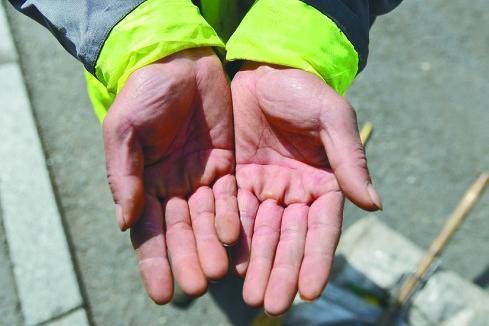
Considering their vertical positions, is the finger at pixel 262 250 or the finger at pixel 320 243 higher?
the finger at pixel 320 243

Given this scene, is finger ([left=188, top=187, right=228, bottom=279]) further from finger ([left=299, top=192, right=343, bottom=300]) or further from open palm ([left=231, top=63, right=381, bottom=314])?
finger ([left=299, top=192, right=343, bottom=300])

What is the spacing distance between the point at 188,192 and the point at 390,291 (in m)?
1.17

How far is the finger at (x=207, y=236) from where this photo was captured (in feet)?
5.17

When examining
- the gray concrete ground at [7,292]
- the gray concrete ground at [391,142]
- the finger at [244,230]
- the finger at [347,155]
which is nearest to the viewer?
the finger at [347,155]

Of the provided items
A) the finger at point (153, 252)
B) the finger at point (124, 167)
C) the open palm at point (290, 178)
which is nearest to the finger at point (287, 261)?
the open palm at point (290, 178)

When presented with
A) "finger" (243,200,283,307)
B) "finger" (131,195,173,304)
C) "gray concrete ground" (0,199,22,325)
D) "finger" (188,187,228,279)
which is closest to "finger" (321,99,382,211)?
"finger" (243,200,283,307)

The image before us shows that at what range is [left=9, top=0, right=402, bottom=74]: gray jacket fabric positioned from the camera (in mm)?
1673

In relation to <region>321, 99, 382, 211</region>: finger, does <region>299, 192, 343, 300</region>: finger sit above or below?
below

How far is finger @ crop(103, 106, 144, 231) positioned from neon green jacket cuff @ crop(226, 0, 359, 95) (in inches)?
15.6

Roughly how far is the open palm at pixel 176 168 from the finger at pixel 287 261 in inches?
5.4

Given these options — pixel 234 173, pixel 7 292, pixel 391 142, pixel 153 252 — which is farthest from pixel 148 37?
pixel 391 142

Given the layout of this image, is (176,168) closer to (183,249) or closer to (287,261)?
(183,249)

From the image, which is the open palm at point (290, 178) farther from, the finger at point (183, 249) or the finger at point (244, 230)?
the finger at point (183, 249)

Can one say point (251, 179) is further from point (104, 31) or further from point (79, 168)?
point (79, 168)
